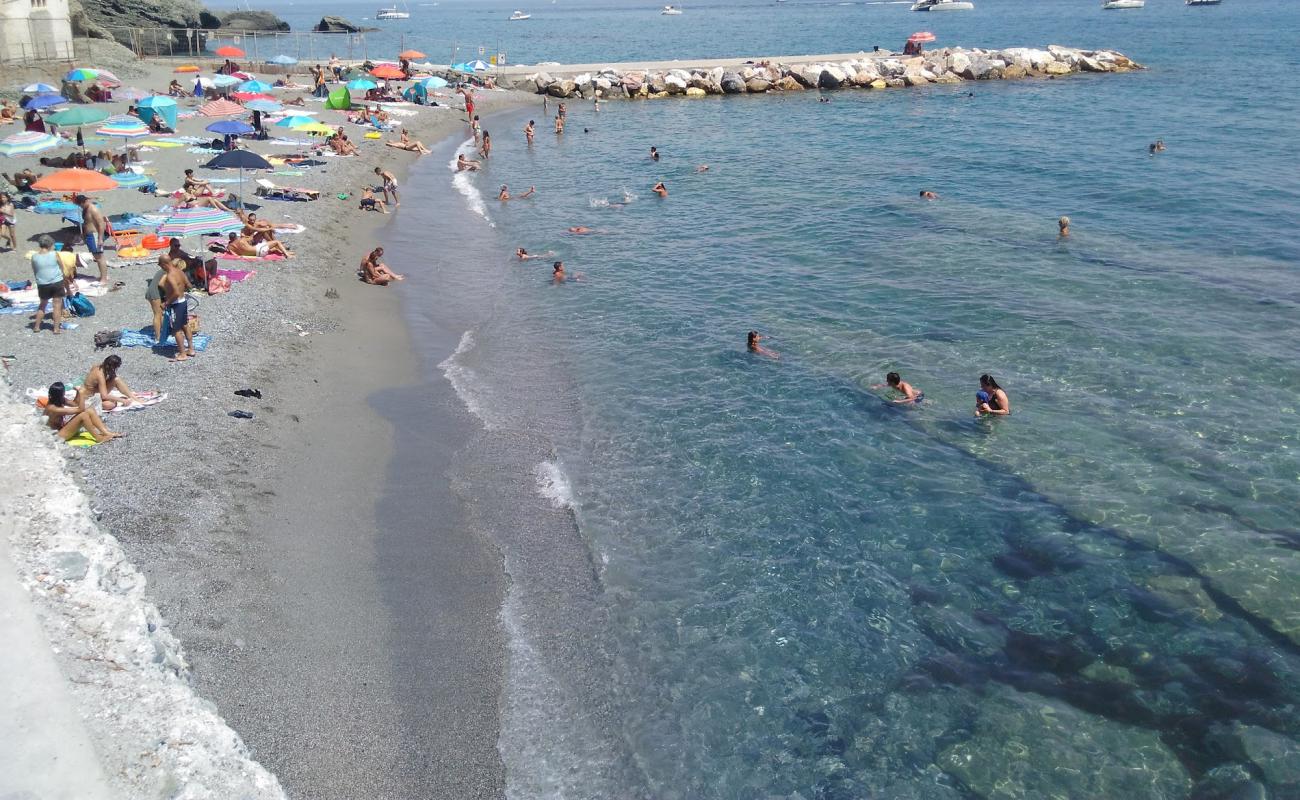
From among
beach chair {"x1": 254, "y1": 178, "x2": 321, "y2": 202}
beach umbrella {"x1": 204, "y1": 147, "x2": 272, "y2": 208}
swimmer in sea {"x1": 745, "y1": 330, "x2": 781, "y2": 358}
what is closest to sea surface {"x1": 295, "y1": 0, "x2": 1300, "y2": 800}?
swimmer in sea {"x1": 745, "y1": 330, "x2": 781, "y2": 358}

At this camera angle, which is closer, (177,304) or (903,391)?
(177,304)

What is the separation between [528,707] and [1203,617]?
855 centimetres

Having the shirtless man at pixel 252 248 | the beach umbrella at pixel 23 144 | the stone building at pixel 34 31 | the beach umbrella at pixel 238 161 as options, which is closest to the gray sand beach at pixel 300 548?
the shirtless man at pixel 252 248

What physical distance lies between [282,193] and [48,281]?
44.2 feet

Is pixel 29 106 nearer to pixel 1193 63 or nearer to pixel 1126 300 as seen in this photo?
pixel 1126 300

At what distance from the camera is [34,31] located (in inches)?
1785

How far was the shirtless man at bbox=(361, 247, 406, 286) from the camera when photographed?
23.5m

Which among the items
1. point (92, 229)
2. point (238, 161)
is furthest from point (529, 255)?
point (92, 229)

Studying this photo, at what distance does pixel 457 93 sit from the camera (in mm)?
59406

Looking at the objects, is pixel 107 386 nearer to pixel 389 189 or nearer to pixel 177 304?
pixel 177 304

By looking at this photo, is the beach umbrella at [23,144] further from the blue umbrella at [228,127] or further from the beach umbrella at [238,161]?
the blue umbrella at [228,127]

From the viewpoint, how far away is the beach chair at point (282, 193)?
95.8 ft

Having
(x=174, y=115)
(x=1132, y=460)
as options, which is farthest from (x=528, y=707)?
(x=174, y=115)

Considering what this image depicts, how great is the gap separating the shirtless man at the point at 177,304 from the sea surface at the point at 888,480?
5023 mm
